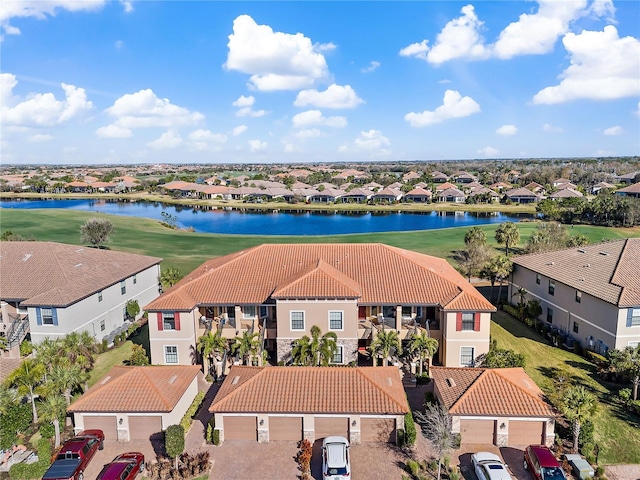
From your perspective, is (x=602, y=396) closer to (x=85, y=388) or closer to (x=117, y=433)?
(x=117, y=433)

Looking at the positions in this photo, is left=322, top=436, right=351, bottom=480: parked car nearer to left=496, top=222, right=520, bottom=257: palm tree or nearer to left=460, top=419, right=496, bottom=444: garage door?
left=460, top=419, right=496, bottom=444: garage door

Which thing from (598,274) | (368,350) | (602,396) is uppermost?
(598,274)

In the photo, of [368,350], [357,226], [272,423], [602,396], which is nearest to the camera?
[272,423]

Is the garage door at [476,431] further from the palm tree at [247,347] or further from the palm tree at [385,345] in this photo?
the palm tree at [247,347]

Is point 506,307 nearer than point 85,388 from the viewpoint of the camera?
No

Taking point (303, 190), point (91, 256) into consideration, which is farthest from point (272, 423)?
point (303, 190)

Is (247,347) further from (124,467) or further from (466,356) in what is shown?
(466,356)
